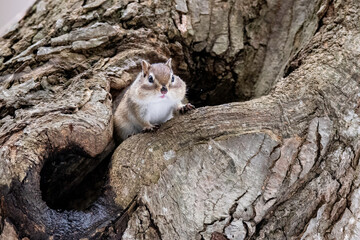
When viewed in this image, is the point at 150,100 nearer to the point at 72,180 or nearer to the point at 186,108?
the point at 186,108

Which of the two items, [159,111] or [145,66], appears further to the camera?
[159,111]

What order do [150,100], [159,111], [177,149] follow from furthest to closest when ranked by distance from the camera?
[159,111]
[150,100]
[177,149]

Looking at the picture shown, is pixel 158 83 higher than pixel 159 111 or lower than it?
higher

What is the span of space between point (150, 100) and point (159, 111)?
0.70 ft

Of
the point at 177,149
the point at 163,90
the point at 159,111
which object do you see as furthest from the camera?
the point at 159,111

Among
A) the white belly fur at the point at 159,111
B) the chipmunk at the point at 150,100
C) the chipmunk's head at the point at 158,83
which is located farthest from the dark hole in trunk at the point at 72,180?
the chipmunk's head at the point at 158,83

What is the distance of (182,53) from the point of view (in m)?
3.30

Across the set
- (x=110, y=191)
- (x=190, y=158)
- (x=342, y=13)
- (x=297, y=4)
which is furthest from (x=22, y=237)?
(x=297, y=4)

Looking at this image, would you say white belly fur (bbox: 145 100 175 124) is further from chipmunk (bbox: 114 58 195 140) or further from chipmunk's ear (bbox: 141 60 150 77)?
chipmunk's ear (bbox: 141 60 150 77)

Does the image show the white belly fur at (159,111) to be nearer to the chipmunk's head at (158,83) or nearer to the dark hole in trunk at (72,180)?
the chipmunk's head at (158,83)

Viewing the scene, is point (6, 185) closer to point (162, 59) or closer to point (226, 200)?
point (226, 200)

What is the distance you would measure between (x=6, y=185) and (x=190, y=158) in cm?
97

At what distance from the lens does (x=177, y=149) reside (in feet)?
7.33

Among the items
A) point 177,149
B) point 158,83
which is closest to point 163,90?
point 158,83
